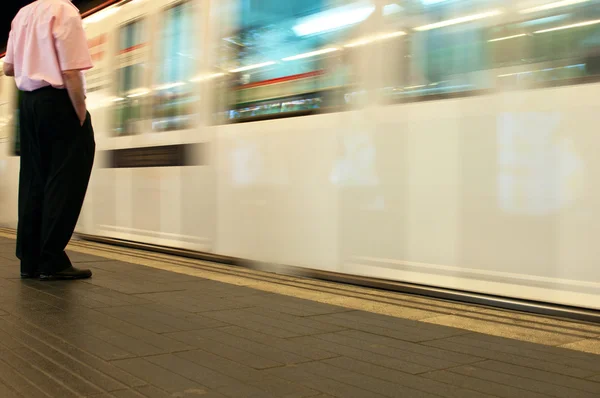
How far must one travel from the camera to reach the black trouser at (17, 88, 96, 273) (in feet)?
13.5

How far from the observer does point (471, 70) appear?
3.50m

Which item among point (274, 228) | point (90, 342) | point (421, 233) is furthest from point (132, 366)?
point (274, 228)

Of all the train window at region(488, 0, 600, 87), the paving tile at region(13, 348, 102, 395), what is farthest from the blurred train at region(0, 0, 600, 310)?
the paving tile at region(13, 348, 102, 395)

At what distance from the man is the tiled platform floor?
558 mm

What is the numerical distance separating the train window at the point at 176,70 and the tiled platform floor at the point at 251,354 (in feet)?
7.23

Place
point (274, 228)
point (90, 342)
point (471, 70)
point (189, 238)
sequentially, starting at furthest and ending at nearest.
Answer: point (189, 238), point (274, 228), point (471, 70), point (90, 342)

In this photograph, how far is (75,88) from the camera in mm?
4074

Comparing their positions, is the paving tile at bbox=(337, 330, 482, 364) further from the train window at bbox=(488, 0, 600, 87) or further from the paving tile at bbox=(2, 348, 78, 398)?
the train window at bbox=(488, 0, 600, 87)

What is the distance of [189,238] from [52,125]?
65.4 inches

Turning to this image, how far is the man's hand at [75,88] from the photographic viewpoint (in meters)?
4.05

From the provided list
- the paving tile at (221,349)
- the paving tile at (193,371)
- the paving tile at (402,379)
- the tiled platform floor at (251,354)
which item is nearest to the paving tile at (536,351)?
the tiled platform floor at (251,354)

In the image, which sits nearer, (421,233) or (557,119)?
(557,119)

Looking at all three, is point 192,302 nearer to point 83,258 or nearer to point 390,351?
point 390,351

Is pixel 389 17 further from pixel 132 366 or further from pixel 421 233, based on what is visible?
pixel 132 366
